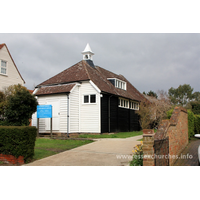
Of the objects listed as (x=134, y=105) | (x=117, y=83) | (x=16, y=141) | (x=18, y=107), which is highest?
(x=117, y=83)

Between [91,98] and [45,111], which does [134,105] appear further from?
[45,111]

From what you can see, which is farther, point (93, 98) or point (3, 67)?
point (3, 67)

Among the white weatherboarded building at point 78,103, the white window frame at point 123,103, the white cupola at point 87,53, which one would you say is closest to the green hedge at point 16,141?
the white weatherboarded building at point 78,103

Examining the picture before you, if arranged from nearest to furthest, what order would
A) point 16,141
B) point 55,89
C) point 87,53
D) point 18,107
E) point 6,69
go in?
point 16,141
point 18,107
point 55,89
point 6,69
point 87,53

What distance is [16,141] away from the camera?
8086mm

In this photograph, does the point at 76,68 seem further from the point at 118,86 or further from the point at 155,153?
the point at 155,153

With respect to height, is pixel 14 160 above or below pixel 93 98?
below

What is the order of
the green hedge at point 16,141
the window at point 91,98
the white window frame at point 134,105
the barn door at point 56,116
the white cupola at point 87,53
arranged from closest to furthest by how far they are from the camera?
the green hedge at point 16,141 < the barn door at point 56,116 < the window at point 91,98 < the white cupola at point 87,53 < the white window frame at point 134,105

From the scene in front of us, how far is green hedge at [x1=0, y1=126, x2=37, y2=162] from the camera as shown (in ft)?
26.6

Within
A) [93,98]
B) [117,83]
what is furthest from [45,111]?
[117,83]

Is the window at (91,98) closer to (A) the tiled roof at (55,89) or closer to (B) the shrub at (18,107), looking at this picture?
(A) the tiled roof at (55,89)

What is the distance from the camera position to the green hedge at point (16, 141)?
26.6 feet

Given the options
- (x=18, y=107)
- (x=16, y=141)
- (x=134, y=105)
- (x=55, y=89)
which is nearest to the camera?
(x=16, y=141)

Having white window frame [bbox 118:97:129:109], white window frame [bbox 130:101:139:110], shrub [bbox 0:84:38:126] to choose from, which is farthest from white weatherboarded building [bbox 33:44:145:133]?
shrub [bbox 0:84:38:126]
